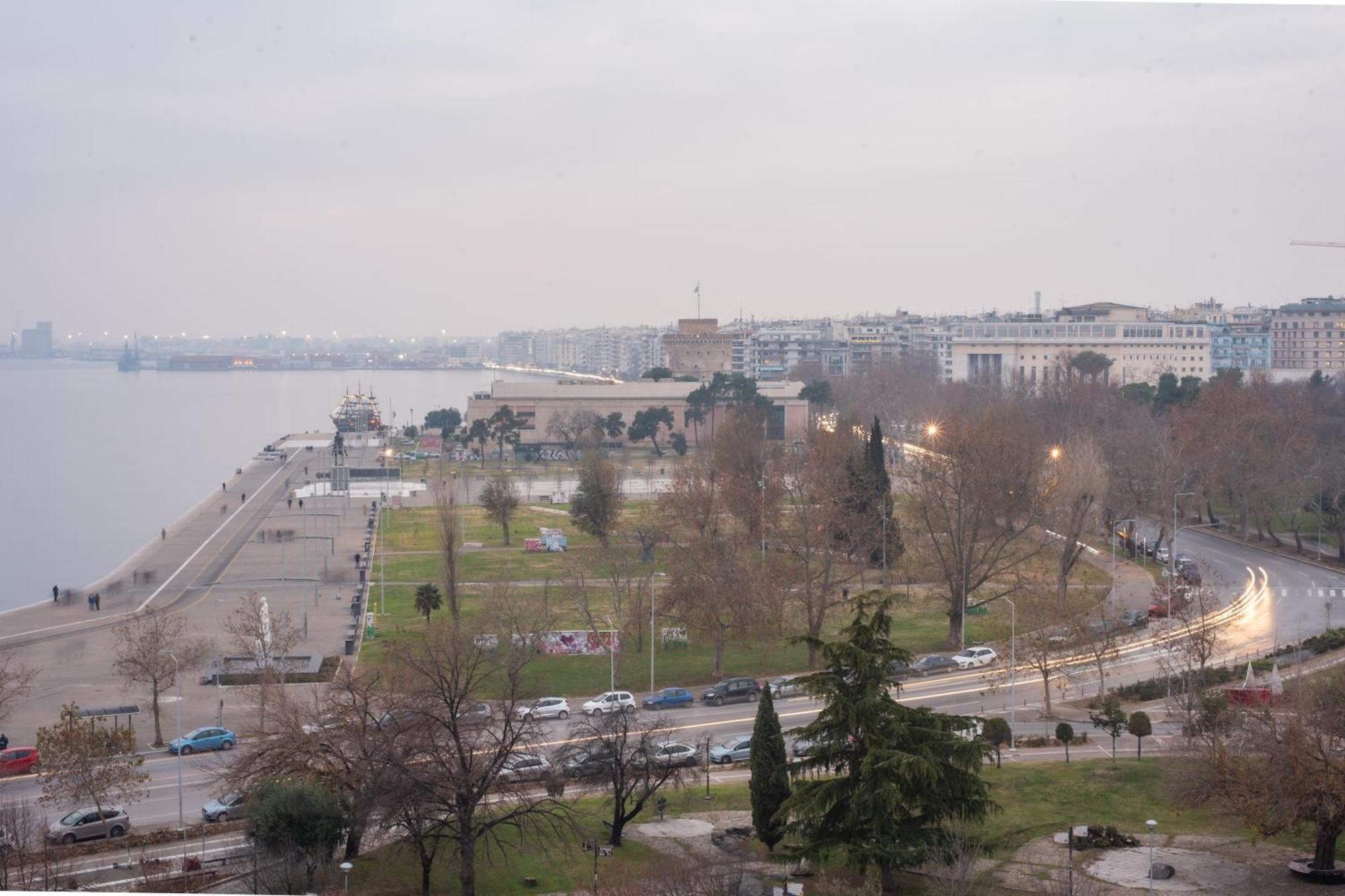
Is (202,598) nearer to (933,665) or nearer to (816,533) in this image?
(816,533)

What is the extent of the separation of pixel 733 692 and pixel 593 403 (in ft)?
97.2

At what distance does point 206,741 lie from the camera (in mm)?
11172

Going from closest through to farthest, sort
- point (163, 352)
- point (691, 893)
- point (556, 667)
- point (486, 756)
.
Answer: point (691, 893) → point (486, 756) → point (556, 667) → point (163, 352)

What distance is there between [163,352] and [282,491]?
173 metres

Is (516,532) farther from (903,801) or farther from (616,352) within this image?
(616,352)

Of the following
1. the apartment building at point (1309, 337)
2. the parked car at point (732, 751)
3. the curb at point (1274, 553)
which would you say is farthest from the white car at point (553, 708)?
the apartment building at point (1309, 337)

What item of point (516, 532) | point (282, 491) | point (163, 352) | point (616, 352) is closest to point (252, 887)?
point (516, 532)

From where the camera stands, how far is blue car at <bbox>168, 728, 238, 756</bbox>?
439 inches

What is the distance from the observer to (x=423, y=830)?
340 inches

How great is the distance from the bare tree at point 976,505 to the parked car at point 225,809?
26.9ft

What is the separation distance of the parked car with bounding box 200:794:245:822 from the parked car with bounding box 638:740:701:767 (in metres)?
2.80

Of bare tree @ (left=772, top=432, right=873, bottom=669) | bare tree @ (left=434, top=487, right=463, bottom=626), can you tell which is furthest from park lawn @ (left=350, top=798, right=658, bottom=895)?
Answer: bare tree @ (left=434, top=487, right=463, bottom=626)

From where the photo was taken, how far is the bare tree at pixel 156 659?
11.8 m

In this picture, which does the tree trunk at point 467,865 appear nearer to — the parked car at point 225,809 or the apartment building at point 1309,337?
the parked car at point 225,809
